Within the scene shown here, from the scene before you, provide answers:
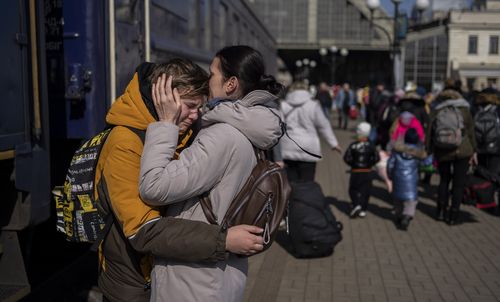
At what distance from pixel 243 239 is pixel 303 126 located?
16.4ft

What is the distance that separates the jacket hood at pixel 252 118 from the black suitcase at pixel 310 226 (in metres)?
3.62

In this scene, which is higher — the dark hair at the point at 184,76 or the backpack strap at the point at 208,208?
the dark hair at the point at 184,76

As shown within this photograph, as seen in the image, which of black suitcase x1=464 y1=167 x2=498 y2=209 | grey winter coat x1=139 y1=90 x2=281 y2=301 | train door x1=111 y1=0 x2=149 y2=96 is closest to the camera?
grey winter coat x1=139 y1=90 x2=281 y2=301

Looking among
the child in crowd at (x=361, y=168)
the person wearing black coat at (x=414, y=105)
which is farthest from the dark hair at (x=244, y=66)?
the person wearing black coat at (x=414, y=105)

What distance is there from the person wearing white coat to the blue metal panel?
3115 mm

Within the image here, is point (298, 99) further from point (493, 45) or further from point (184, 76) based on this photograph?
point (493, 45)

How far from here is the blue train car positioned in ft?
10.6

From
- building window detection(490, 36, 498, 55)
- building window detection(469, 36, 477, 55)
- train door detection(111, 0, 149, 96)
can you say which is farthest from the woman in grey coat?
building window detection(469, 36, 477, 55)

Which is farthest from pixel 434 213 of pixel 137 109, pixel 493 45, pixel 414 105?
pixel 493 45

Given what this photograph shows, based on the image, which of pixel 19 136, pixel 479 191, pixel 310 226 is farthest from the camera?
pixel 479 191

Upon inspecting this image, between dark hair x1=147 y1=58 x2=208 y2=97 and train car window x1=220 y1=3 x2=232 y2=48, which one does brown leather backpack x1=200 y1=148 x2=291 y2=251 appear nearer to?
dark hair x1=147 y1=58 x2=208 y2=97

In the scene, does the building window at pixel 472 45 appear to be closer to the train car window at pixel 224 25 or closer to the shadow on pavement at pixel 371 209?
the train car window at pixel 224 25

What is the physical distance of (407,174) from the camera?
707 cm

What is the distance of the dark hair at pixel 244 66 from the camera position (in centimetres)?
232
